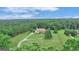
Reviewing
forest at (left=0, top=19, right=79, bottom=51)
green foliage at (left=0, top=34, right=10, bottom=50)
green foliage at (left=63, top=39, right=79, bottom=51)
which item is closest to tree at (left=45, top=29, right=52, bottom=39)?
forest at (left=0, top=19, right=79, bottom=51)

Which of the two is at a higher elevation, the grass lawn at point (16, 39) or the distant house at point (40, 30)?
the distant house at point (40, 30)

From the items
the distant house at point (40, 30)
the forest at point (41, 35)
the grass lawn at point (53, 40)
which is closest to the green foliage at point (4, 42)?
the forest at point (41, 35)

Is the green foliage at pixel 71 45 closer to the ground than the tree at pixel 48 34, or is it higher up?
closer to the ground

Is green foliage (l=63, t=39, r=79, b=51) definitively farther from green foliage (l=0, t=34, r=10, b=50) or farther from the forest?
green foliage (l=0, t=34, r=10, b=50)

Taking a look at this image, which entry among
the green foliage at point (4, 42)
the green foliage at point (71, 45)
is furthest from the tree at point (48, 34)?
the green foliage at point (4, 42)

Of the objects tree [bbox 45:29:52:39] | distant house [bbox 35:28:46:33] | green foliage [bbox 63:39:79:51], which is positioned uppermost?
distant house [bbox 35:28:46:33]

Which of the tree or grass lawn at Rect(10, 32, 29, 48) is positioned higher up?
the tree

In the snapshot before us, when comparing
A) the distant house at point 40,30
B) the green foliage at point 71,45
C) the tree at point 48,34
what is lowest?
the green foliage at point 71,45

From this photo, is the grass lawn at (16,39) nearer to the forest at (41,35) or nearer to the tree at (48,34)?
the forest at (41,35)

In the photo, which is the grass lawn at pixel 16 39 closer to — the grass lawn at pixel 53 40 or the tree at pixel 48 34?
the grass lawn at pixel 53 40
